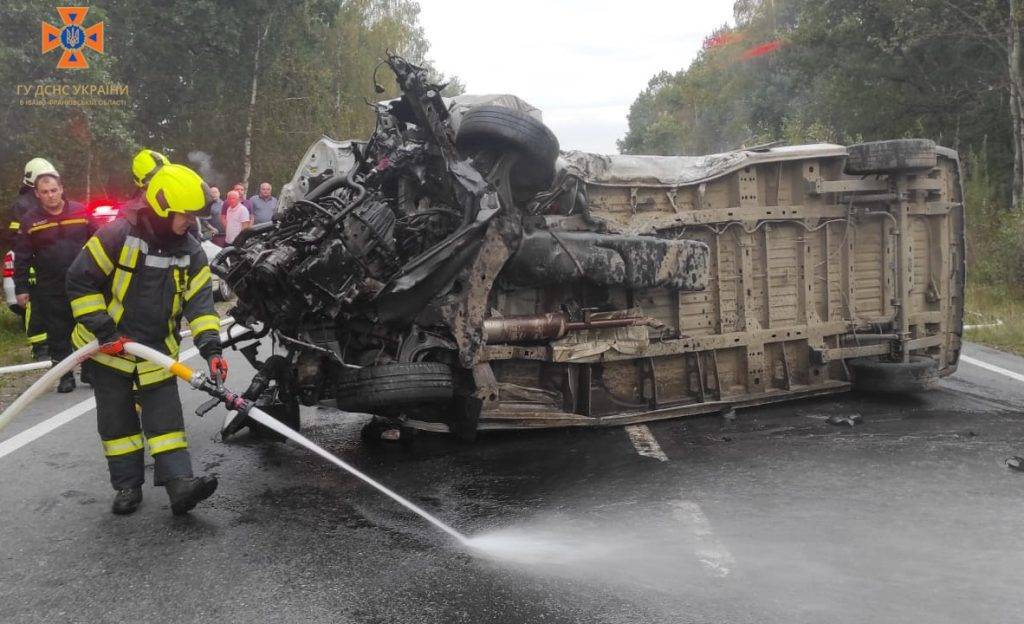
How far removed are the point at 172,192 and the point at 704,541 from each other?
9.91 feet

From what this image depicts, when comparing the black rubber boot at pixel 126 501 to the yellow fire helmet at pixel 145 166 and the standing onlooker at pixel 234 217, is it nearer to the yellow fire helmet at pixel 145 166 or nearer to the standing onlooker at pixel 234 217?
the yellow fire helmet at pixel 145 166

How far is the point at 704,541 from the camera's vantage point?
12.0 ft

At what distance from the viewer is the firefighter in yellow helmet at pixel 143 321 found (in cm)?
407

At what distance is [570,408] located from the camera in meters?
5.64

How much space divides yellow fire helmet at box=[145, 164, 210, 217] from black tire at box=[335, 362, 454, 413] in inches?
47.7

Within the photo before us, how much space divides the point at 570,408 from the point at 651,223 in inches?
56.6

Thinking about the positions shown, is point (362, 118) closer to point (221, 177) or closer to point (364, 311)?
point (221, 177)

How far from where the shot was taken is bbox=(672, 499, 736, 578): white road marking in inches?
134

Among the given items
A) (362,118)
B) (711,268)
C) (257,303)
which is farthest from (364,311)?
(362,118)

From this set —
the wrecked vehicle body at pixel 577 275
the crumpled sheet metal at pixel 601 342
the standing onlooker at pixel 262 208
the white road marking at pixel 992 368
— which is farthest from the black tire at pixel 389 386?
the standing onlooker at pixel 262 208

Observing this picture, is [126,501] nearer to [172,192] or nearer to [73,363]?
[73,363]

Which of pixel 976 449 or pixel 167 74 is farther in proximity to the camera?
pixel 167 74

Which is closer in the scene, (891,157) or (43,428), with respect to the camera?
(43,428)

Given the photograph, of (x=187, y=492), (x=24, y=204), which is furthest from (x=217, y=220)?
(x=187, y=492)
